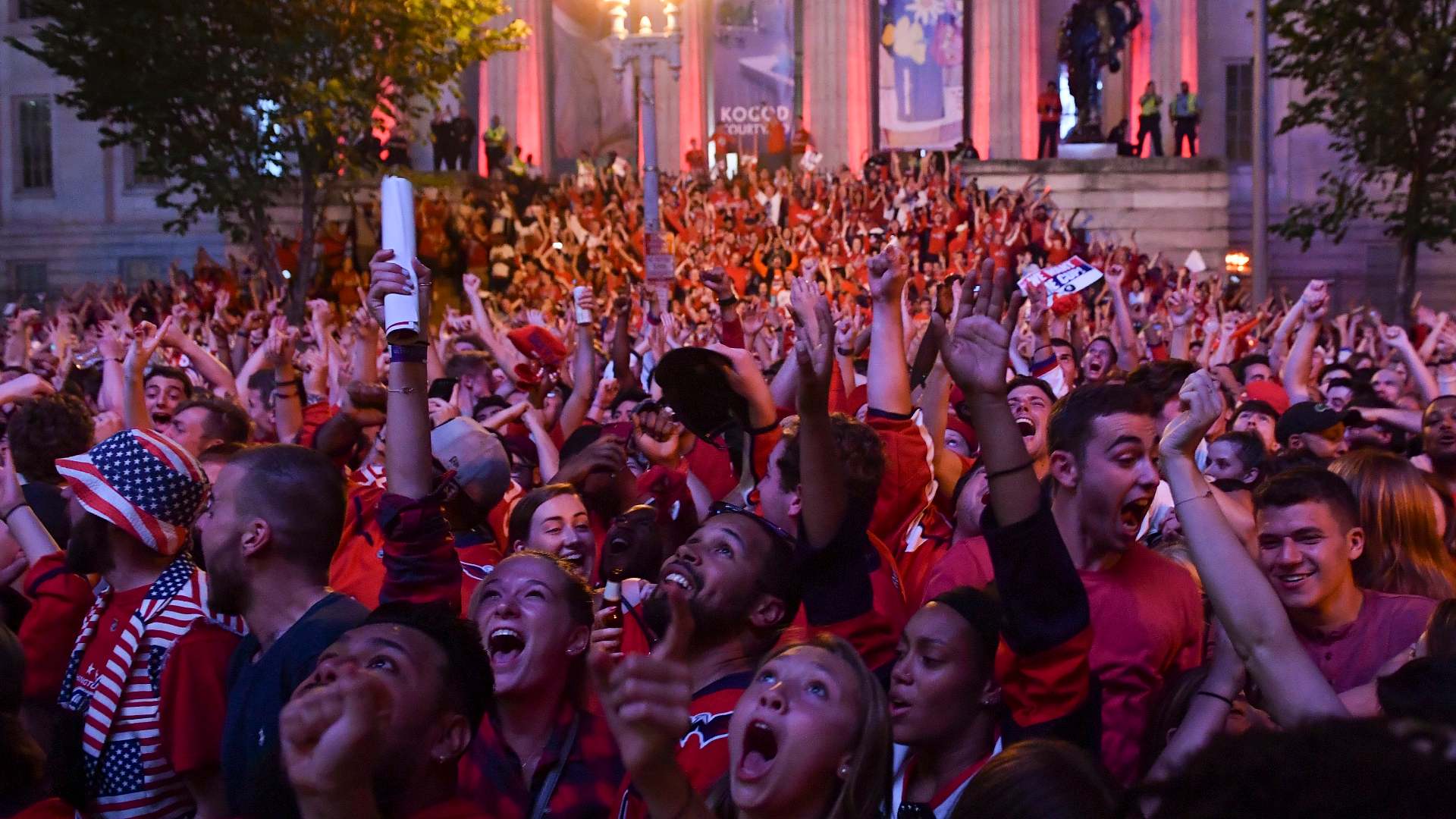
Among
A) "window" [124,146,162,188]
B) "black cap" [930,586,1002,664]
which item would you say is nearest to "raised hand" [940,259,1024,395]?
"black cap" [930,586,1002,664]

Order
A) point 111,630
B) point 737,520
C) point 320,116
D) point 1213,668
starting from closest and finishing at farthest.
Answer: point 1213,668 → point 111,630 → point 737,520 → point 320,116

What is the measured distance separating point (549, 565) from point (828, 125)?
1177 inches

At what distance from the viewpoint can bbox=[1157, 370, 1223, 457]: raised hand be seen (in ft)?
9.16

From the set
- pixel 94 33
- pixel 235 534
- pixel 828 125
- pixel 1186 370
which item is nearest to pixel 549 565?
pixel 235 534

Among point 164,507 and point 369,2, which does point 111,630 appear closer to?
point 164,507

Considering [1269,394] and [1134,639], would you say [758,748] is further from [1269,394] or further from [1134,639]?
[1269,394]

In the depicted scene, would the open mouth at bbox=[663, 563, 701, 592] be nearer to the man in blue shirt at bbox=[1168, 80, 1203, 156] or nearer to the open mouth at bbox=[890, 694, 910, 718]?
the open mouth at bbox=[890, 694, 910, 718]

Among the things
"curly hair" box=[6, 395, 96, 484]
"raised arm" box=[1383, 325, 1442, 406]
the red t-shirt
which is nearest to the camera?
the red t-shirt

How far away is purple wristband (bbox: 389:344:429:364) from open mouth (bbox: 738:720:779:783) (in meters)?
1.33

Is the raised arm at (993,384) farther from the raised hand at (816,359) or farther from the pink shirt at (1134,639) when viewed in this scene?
the pink shirt at (1134,639)

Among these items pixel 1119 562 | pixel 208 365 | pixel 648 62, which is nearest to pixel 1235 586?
pixel 1119 562

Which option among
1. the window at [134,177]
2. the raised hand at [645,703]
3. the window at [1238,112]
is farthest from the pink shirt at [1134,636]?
the window at [134,177]

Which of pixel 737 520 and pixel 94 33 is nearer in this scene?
pixel 737 520

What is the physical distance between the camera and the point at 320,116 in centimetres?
2095
